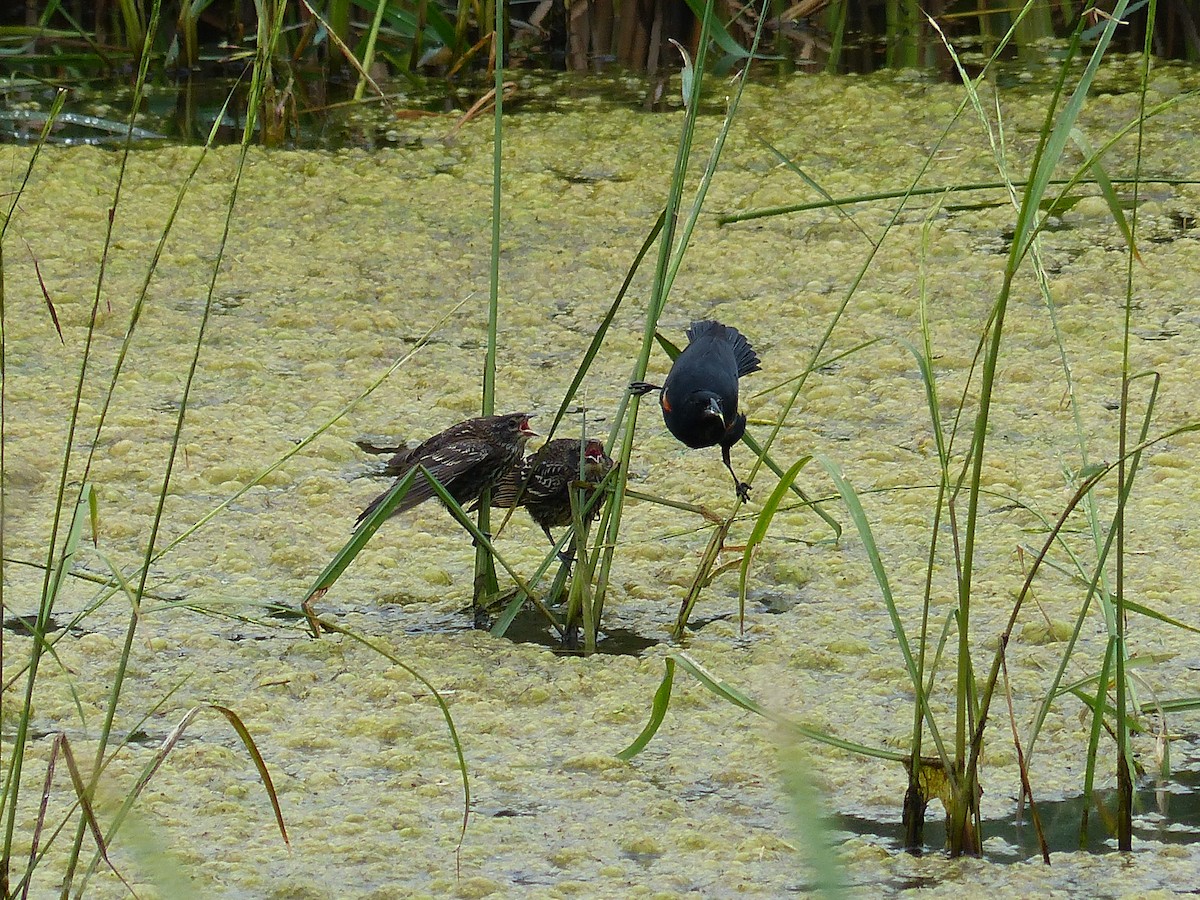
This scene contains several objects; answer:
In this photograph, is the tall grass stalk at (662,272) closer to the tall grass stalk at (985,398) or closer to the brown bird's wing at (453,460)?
the brown bird's wing at (453,460)

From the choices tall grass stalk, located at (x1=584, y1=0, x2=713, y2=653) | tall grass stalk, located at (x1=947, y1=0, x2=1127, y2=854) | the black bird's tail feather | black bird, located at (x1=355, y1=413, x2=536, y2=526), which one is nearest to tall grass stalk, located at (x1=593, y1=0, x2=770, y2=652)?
tall grass stalk, located at (x1=584, y1=0, x2=713, y2=653)

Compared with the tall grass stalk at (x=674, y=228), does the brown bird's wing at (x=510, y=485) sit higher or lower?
lower

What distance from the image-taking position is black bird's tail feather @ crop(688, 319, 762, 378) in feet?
9.73

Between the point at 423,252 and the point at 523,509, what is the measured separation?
114 cm

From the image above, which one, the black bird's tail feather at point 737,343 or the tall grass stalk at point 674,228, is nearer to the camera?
the tall grass stalk at point 674,228

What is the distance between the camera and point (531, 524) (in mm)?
2932

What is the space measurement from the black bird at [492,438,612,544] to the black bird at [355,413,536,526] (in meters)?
0.03

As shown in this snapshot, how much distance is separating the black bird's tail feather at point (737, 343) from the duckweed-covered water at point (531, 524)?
0.55 feet

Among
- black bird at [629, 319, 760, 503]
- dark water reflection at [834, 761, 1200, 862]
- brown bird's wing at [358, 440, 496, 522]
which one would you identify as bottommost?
dark water reflection at [834, 761, 1200, 862]

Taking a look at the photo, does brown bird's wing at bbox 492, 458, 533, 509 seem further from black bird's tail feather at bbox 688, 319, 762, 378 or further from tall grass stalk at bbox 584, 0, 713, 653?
black bird's tail feather at bbox 688, 319, 762, 378

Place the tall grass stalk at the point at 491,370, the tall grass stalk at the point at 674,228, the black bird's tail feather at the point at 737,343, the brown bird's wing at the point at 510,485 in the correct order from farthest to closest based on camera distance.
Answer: the black bird's tail feather at the point at 737,343 < the brown bird's wing at the point at 510,485 < the tall grass stalk at the point at 491,370 < the tall grass stalk at the point at 674,228

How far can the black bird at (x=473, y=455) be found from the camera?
246cm

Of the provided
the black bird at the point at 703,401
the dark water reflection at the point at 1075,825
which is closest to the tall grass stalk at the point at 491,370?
the black bird at the point at 703,401

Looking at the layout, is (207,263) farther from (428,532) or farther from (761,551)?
(761,551)
